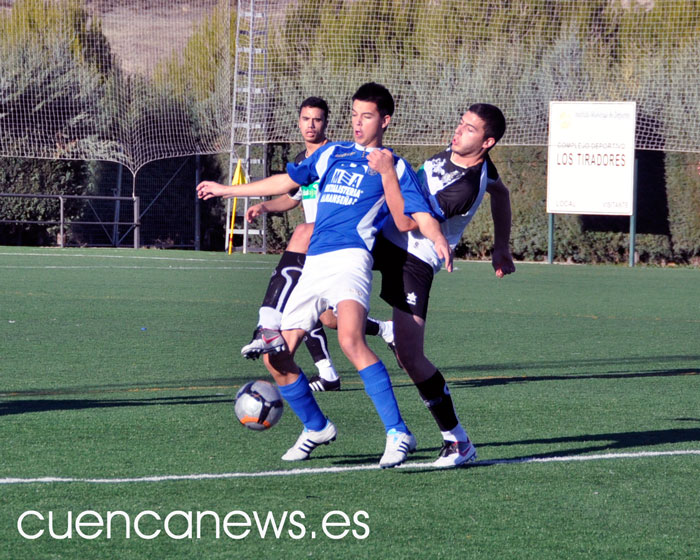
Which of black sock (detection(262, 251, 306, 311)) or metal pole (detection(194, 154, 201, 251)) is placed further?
metal pole (detection(194, 154, 201, 251))

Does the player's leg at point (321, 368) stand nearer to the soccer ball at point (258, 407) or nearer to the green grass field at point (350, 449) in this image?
the green grass field at point (350, 449)

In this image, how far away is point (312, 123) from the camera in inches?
313

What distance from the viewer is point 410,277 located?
5691 mm

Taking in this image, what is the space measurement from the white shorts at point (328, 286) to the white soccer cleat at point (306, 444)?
Result: 51 cm

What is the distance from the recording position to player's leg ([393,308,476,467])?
5.38 metres

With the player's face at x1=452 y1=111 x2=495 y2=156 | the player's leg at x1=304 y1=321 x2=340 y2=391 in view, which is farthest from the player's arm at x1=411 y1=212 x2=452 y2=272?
the player's leg at x1=304 y1=321 x2=340 y2=391

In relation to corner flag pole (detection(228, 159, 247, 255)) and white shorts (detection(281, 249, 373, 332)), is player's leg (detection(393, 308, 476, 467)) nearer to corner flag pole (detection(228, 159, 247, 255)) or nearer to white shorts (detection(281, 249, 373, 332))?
white shorts (detection(281, 249, 373, 332))

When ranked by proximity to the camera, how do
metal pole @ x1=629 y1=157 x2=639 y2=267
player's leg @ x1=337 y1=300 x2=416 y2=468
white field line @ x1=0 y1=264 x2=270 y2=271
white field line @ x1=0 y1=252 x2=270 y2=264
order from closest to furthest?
1. player's leg @ x1=337 y1=300 x2=416 y2=468
2. white field line @ x1=0 y1=264 x2=270 y2=271
3. white field line @ x1=0 y1=252 x2=270 y2=264
4. metal pole @ x1=629 y1=157 x2=639 y2=267

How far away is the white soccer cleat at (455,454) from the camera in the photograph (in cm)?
534

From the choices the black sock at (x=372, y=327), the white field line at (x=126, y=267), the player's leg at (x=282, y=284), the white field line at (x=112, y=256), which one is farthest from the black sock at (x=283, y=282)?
the white field line at (x=112, y=256)

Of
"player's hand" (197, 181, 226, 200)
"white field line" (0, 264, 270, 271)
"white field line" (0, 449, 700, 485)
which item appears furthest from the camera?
"white field line" (0, 264, 270, 271)

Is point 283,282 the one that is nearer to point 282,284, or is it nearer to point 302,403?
point 282,284

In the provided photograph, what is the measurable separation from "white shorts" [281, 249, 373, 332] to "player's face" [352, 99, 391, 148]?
0.61 metres

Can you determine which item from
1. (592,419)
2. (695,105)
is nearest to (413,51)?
(695,105)
